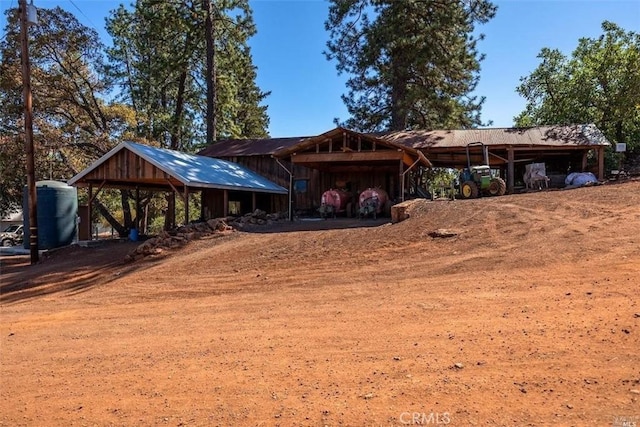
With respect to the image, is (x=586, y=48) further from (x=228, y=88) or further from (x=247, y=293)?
(x=247, y=293)

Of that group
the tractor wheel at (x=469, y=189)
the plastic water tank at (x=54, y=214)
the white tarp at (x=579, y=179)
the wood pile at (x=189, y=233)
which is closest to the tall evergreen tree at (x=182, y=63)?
the plastic water tank at (x=54, y=214)

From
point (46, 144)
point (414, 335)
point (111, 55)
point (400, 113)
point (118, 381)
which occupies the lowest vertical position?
point (118, 381)

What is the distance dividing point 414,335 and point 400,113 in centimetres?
2065

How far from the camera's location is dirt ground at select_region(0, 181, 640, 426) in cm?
331

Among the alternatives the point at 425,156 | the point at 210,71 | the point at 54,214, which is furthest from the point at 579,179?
the point at 54,214

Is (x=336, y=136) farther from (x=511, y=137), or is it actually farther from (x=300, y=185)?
(x=511, y=137)

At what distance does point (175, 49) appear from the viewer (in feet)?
91.2

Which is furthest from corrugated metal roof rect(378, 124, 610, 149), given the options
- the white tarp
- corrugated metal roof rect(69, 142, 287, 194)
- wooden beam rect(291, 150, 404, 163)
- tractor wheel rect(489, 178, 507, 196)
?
corrugated metal roof rect(69, 142, 287, 194)

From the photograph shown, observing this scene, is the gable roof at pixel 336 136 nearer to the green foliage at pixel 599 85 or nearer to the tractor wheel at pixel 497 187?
the tractor wheel at pixel 497 187

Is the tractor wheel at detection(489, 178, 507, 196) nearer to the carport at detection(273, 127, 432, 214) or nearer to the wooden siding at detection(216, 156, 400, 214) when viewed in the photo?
the carport at detection(273, 127, 432, 214)

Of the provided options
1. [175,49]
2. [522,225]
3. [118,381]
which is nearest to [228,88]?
[175,49]

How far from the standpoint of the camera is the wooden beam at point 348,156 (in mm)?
15656

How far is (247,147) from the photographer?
2402 cm

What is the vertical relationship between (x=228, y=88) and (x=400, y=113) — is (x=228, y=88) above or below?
above
